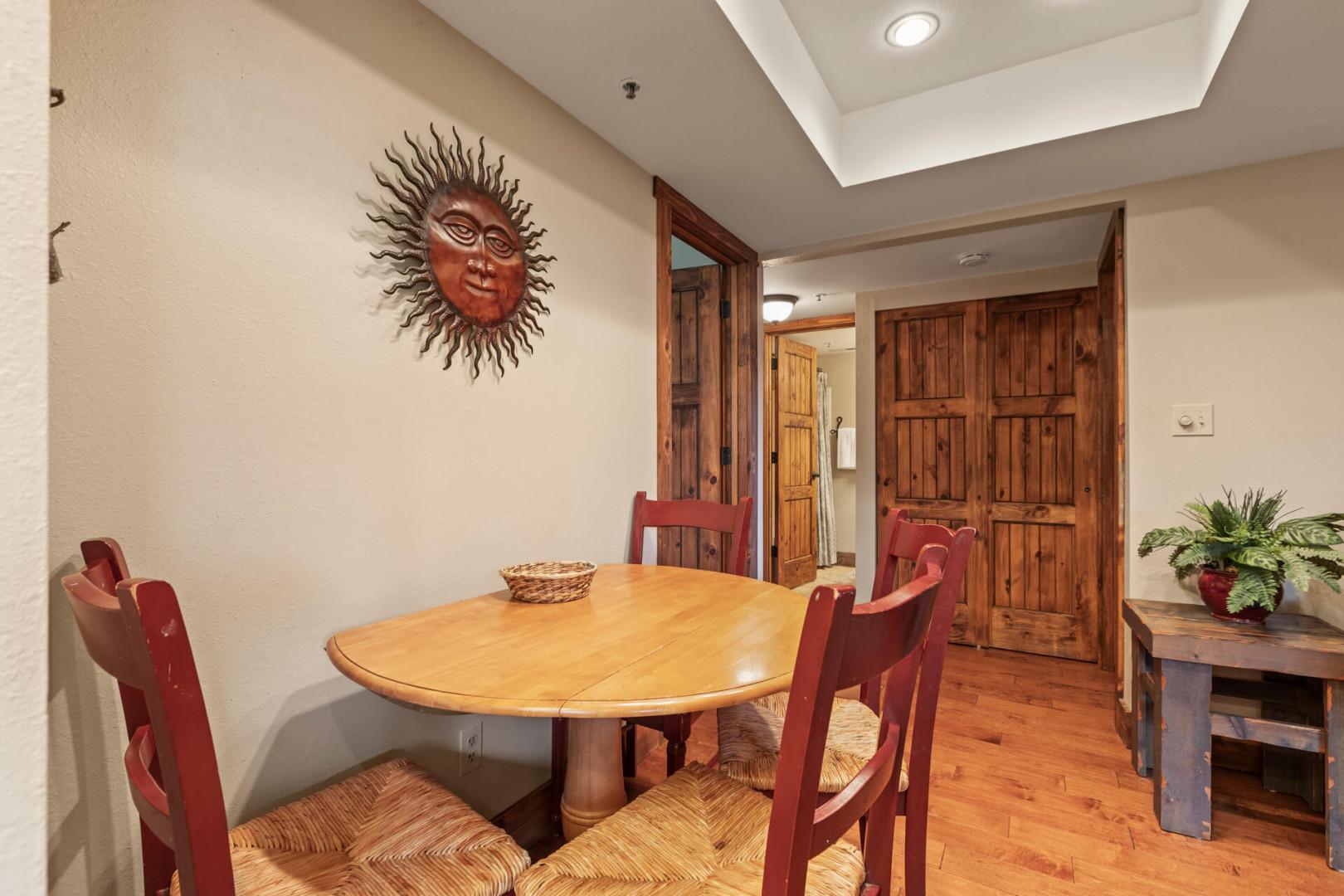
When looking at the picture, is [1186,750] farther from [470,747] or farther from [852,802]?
[470,747]

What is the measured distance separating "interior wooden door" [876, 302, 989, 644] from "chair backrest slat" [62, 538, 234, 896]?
12.0ft

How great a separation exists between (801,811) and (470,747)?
123 centimetres

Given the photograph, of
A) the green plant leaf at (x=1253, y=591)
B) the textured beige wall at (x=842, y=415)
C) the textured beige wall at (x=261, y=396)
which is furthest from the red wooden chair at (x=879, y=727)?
the textured beige wall at (x=842, y=415)

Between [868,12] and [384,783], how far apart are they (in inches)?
90.6

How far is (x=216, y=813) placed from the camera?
0.66 m

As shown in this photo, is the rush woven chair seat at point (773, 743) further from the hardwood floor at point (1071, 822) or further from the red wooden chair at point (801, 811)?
the hardwood floor at point (1071, 822)

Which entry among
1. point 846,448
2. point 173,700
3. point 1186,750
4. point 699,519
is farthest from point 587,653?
point 846,448

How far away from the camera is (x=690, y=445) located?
3.21 meters

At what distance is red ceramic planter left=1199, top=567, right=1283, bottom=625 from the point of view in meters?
1.97

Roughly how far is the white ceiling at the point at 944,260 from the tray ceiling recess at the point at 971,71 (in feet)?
2.54

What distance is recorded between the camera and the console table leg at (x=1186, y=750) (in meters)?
1.83

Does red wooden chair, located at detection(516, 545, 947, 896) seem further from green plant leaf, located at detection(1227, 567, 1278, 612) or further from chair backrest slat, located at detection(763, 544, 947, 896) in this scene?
green plant leaf, located at detection(1227, 567, 1278, 612)

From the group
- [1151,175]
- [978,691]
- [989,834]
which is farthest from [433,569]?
[1151,175]

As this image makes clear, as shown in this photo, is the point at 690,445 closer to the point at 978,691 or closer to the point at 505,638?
the point at 978,691
